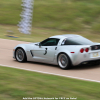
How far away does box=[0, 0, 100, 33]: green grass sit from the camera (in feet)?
80.1

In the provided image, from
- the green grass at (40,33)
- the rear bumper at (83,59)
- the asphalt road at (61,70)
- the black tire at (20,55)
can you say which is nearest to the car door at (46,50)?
the asphalt road at (61,70)

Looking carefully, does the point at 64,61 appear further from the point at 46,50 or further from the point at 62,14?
the point at 62,14

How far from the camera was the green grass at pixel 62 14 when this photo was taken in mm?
24422

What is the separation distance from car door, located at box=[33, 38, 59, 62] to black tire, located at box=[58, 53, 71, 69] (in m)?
0.39

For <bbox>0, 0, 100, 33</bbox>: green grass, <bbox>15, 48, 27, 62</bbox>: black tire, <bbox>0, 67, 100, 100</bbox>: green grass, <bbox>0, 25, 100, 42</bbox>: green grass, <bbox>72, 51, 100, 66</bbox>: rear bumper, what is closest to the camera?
<bbox>0, 67, 100, 100</bbox>: green grass

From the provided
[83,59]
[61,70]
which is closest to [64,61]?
[61,70]

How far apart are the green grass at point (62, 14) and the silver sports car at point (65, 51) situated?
13964mm

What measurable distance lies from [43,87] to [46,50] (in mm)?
3566

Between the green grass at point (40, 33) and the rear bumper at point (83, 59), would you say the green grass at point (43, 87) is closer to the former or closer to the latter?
the rear bumper at point (83, 59)

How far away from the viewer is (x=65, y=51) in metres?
8.41

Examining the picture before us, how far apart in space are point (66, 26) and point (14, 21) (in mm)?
6539

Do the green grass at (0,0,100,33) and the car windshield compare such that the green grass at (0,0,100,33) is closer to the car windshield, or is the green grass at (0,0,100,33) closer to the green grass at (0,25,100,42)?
the green grass at (0,25,100,42)

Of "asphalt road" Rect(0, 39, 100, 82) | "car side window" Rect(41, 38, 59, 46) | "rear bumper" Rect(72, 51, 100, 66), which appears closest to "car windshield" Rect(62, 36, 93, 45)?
"car side window" Rect(41, 38, 59, 46)

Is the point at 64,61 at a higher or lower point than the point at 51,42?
lower
